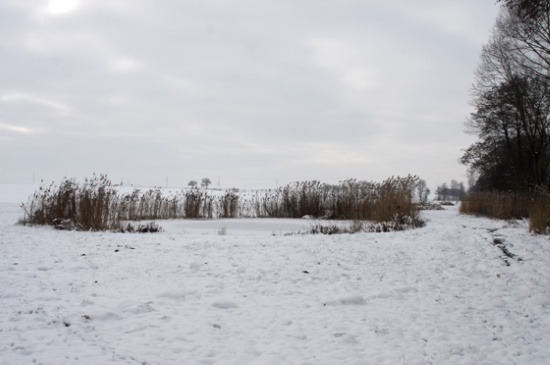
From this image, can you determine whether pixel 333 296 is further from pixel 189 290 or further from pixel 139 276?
pixel 139 276

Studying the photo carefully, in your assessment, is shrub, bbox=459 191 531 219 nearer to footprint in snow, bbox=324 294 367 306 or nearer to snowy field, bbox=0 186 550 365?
snowy field, bbox=0 186 550 365

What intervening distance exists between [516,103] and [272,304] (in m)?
17.1

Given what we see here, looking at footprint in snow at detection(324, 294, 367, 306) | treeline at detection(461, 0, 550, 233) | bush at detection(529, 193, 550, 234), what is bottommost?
footprint in snow at detection(324, 294, 367, 306)

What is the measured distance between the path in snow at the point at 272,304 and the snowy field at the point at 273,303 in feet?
0.05

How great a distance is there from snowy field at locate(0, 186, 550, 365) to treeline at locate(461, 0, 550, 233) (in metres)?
9.35

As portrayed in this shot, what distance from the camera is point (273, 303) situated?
373 cm

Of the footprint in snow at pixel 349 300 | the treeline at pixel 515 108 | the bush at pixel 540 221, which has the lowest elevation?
the footprint in snow at pixel 349 300

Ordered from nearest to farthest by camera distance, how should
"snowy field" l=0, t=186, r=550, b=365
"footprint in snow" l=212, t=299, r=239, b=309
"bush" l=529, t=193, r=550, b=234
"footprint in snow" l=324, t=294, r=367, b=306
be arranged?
"snowy field" l=0, t=186, r=550, b=365
"footprint in snow" l=212, t=299, r=239, b=309
"footprint in snow" l=324, t=294, r=367, b=306
"bush" l=529, t=193, r=550, b=234

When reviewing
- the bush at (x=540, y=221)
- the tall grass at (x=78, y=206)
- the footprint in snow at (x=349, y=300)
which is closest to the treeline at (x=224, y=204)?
the tall grass at (x=78, y=206)

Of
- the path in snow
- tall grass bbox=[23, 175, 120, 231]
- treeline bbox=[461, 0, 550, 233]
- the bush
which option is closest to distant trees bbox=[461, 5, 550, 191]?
treeline bbox=[461, 0, 550, 233]

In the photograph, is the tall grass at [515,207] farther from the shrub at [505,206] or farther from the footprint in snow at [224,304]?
the footprint in snow at [224,304]

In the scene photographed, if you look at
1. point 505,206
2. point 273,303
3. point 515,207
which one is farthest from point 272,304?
point 515,207

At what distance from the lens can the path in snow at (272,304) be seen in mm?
2609

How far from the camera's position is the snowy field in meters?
2.61
